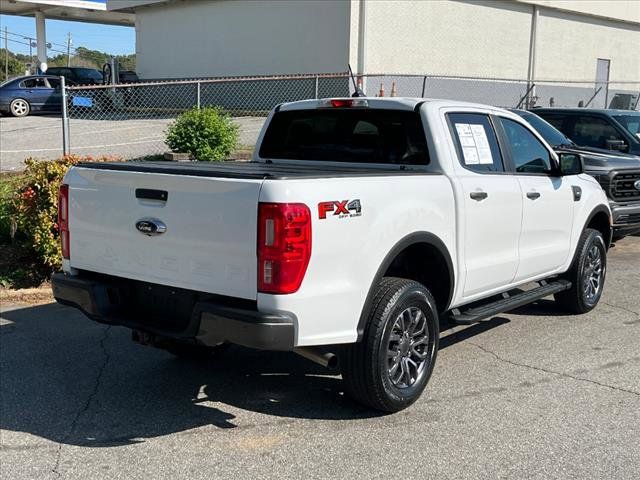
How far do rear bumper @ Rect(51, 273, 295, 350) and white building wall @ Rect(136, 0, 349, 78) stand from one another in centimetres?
2006

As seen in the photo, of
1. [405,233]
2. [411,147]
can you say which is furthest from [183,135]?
[405,233]

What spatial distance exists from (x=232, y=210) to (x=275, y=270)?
0.40 m

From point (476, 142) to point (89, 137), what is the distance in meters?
15.2

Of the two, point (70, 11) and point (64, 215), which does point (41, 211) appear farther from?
point (70, 11)

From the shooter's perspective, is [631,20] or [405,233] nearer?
[405,233]

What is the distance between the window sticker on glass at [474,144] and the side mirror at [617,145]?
6027 mm

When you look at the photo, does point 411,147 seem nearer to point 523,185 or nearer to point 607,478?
point 523,185

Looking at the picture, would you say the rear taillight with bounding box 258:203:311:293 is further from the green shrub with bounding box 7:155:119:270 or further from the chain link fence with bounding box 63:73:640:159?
the chain link fence with bounding box 63:73:640:159

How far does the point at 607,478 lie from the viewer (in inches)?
147

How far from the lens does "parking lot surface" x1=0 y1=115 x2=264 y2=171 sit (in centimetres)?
1551

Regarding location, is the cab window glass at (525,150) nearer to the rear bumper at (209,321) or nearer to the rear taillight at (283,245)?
the rear taillight at (283,245)

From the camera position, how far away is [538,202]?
5848mm

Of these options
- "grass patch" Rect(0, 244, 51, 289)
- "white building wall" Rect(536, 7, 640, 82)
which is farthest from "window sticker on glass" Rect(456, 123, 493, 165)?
"white building wall" Rect(536, 7, 640, 82)

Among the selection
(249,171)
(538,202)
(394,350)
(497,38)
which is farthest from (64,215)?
(497,38)
